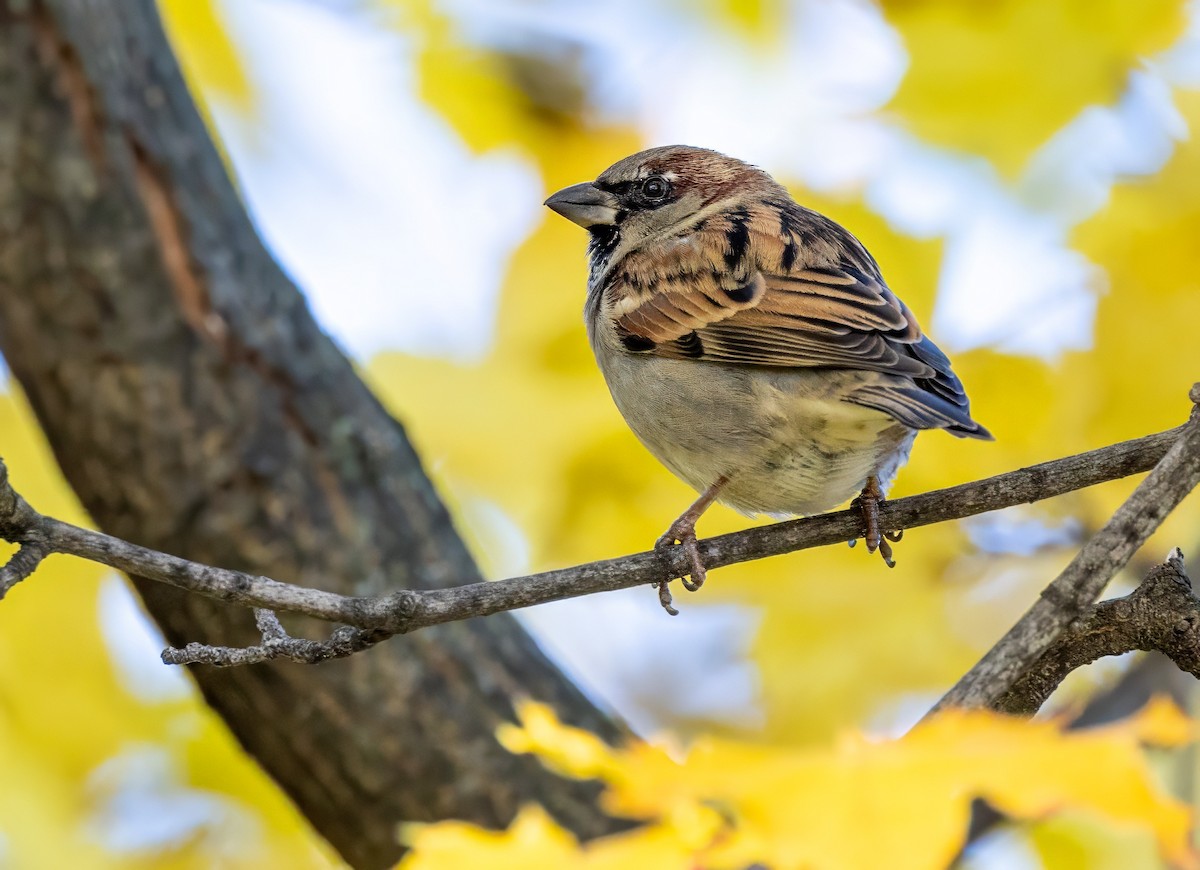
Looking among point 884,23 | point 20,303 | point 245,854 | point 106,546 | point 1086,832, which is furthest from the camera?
point 245,854

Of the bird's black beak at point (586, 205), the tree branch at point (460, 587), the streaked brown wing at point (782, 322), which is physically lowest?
the tree branch at point (460, 587)

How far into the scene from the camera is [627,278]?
3721 mm

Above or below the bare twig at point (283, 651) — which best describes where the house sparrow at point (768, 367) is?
above

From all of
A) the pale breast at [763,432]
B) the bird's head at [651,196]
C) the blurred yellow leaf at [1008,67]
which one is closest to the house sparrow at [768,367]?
the pale breast at [763,432]

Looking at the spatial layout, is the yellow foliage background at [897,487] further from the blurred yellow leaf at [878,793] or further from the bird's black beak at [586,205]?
the blurred yellow leaf at [878,793]

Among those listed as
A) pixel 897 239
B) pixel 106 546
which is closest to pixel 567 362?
pixel 897 239

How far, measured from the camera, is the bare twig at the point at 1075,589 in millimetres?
1702

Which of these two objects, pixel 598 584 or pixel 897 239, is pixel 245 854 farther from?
pixel 897 239

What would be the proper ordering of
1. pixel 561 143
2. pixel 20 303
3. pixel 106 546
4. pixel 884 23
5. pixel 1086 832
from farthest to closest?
pixel 561 143 < pixel 884 23 < pixel 20 303 < pixel 1086 832 < pixel 106 546

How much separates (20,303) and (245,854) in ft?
5.81

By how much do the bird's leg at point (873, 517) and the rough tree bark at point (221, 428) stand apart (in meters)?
1.13

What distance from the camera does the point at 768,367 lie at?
311cm

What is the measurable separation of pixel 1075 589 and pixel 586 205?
256 cm

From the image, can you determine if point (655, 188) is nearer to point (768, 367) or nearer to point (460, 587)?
point (768, 367)
